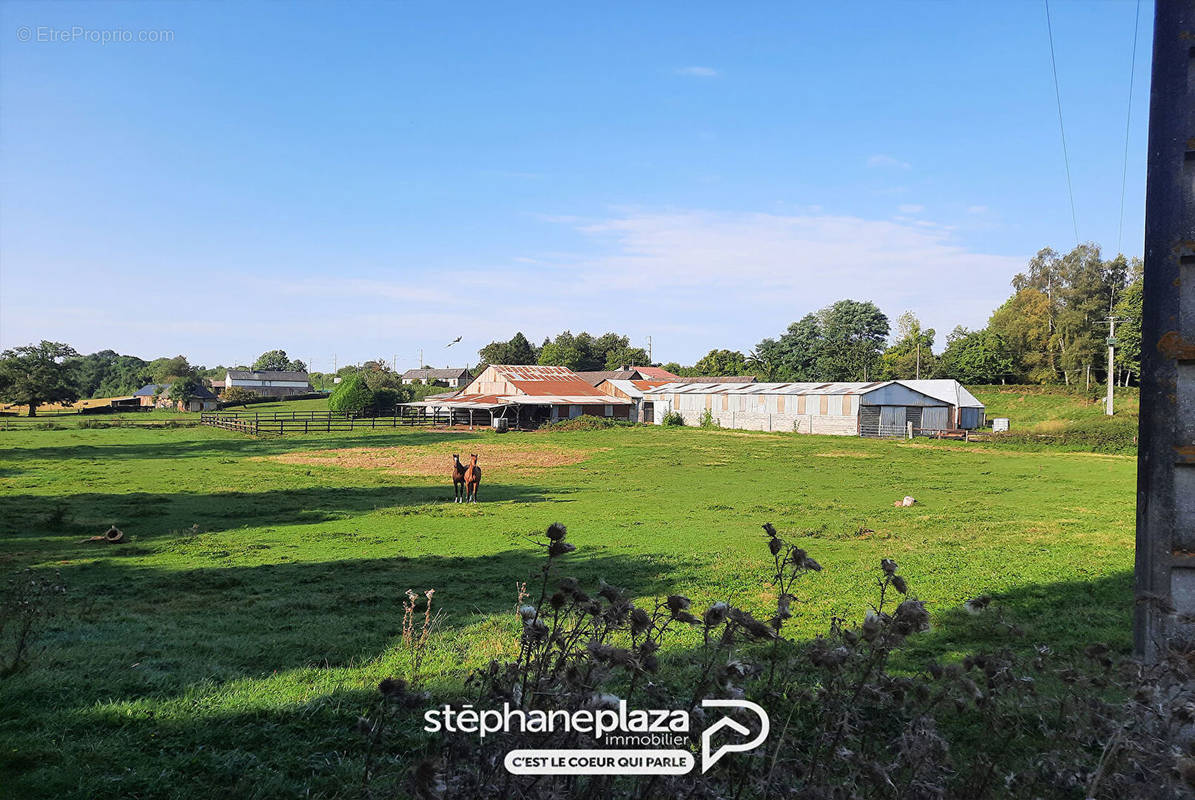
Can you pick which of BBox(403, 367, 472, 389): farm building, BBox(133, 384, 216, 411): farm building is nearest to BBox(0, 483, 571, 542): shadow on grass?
BBox(133, 384, 216, 411): farm building

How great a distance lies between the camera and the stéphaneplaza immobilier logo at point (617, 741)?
100 inches

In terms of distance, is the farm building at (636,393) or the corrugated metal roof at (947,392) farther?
the farm building at (636,393)

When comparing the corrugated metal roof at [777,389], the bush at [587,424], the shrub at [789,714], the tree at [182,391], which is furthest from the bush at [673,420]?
the tree at [182,391]

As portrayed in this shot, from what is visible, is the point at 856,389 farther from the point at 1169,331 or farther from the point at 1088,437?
the point at 1169,331

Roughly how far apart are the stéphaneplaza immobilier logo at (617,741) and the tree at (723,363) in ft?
342

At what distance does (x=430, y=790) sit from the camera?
2066 mm

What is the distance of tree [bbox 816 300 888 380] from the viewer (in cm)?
9262

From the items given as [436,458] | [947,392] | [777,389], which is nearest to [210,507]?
[436,458]

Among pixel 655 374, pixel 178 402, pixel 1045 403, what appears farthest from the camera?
pixel 655 374

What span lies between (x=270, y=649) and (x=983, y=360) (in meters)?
84.0

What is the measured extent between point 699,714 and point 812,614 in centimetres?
636

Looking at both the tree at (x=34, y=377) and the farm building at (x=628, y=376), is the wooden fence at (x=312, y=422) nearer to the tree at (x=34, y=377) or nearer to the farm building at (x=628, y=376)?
the tree at (x=34, y=377)

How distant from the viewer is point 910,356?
89.1 metres

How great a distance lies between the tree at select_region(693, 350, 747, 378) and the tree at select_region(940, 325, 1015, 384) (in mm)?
30574
